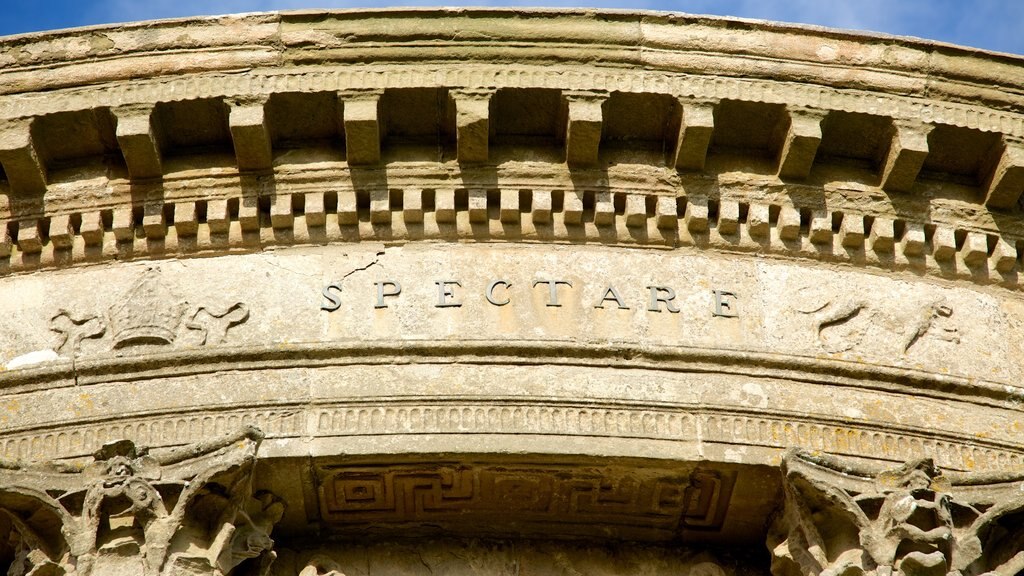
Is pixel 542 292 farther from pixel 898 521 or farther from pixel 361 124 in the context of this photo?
pixel 898 521

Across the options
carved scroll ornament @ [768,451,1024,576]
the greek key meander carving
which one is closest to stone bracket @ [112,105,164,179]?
the greek key meander carving

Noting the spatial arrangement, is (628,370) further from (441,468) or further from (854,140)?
(854,140)

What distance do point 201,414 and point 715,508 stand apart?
2.77 meters

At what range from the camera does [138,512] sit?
8.52m

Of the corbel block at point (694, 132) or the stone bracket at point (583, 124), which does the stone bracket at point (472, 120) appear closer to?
the stone bracket at point (583, 124)

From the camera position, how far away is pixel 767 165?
401 inches

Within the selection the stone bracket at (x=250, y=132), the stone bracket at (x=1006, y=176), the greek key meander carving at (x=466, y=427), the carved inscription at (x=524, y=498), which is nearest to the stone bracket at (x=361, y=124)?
the stone bracket at (x=250, y=132)

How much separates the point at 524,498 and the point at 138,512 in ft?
6.65

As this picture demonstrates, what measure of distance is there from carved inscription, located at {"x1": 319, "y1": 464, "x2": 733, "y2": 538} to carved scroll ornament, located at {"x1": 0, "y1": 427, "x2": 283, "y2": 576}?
0.53 metres

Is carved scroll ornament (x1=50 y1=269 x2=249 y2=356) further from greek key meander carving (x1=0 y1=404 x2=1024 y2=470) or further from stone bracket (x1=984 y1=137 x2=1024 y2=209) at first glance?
stone bracket (x1=984 y1=137 x2=1024 y2=209)

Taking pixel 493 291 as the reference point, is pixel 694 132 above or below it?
above

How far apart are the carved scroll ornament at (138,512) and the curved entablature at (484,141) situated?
1634 millimetres

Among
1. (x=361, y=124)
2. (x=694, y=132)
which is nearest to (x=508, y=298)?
(x=361, y=124)

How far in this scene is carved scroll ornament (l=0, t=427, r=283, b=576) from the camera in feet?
27.8
